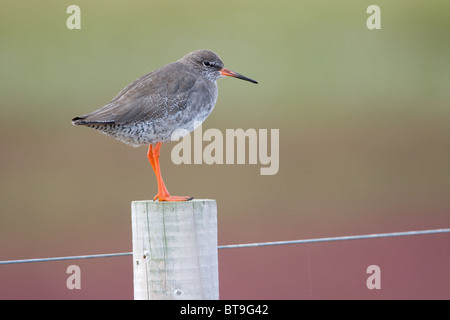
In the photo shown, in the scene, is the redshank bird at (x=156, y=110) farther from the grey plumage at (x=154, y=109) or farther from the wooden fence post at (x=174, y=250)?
the wooden fence post at (x=174, y=250)

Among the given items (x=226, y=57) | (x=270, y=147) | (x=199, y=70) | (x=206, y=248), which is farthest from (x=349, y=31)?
(x=206, y=248)

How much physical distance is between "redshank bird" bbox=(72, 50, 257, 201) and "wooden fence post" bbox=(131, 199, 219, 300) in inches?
52.0

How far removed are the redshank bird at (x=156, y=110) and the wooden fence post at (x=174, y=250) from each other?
4.33ft

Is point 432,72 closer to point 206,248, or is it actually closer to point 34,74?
point 34,74

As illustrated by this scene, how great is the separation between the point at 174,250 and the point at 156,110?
1794mm

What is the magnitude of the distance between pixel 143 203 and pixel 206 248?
389 mm

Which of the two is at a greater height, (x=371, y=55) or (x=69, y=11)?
(x=69, y=11)

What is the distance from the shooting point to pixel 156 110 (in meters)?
5.22

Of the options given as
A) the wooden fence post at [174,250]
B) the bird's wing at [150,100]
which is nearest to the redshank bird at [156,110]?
the bird's wing at [150,100]

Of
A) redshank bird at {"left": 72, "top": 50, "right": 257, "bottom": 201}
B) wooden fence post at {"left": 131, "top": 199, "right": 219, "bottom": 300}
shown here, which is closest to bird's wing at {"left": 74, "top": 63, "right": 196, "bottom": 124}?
redshank bird at {"left": 72, "top": 50, "right": 257, "bottom": 201}

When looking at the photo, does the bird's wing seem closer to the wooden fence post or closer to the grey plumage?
the grey plumage

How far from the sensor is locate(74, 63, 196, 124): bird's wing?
5102 mm

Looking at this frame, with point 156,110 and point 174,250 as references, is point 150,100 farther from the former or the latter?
point 174,250

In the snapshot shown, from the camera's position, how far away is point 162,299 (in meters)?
3.67
